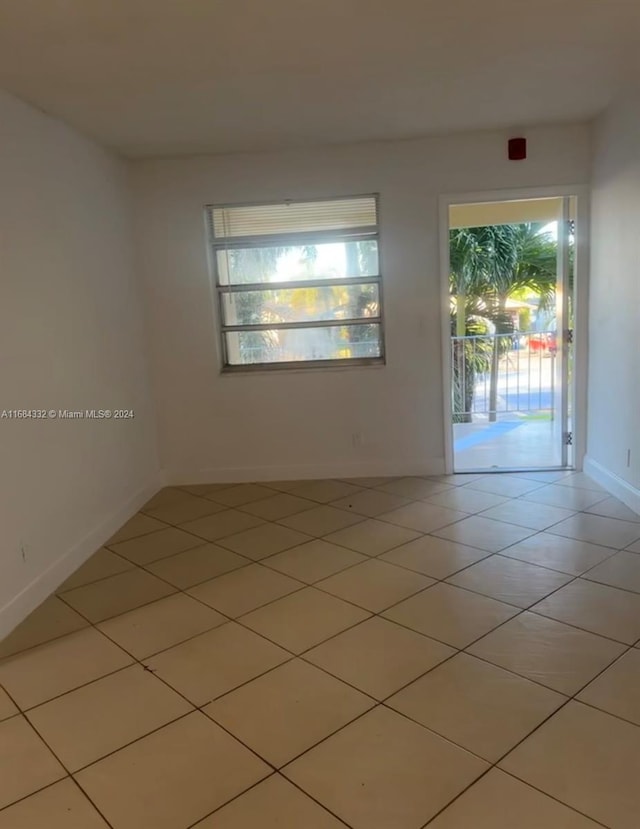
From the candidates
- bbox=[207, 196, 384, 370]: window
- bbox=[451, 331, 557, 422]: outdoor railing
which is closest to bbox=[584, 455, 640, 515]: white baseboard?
bbox=[207, 196, 384, 370]: window

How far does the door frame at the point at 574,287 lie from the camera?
13.7 ft

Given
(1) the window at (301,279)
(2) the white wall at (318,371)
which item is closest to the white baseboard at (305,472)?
(2) the white wall at (318,371)

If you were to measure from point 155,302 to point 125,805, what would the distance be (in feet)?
11.6

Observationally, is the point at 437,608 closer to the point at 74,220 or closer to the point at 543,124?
the point at 74,220

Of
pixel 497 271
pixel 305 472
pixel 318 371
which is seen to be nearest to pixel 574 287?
pixel 318 371

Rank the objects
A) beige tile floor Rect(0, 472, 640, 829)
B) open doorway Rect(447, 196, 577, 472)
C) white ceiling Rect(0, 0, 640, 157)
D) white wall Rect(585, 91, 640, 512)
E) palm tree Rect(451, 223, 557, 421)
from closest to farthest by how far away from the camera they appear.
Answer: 1. beige tile floor Rect(0, 472, 640, 829)
2. white ceiling Rect(0, 0, 640, 157)
3. white wall Rect(585, 91, 640, 512)
4. open doorway Rect(447, 196, 577, 472)
5. palm tree Rect(451, 223, 557, 421)

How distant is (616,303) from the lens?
380cm

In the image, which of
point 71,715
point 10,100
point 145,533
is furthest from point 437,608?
point 10,100

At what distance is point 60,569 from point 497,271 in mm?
5415

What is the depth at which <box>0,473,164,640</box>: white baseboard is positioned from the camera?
2.67 meters

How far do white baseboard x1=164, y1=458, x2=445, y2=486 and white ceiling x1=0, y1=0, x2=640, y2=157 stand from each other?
2352 mm

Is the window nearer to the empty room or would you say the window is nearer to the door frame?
the empty room

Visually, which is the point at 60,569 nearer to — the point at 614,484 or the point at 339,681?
the point at 339,681

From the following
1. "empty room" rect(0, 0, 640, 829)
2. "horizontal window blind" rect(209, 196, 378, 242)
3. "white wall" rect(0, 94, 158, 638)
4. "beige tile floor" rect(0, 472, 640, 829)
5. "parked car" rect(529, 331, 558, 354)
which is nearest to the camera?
"beige tile floor" rect(0, 472, 640, 829)
